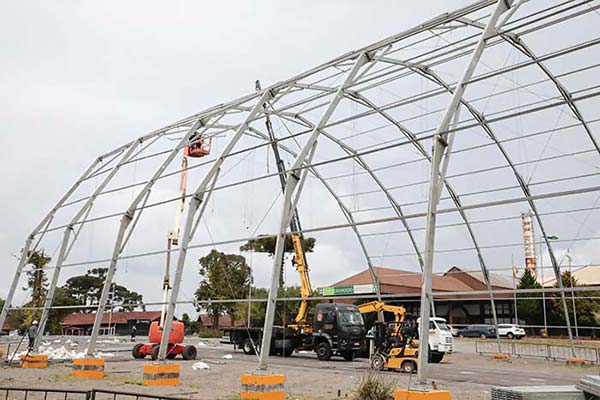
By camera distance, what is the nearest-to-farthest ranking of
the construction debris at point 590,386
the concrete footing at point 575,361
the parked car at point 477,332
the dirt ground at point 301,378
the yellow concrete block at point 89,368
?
the construction debris at point 590,386
the dirt ground at point 301,378
the yellow concrete block at point 89,368
the concrete footing at point 575,361
the parked car at point 477,332

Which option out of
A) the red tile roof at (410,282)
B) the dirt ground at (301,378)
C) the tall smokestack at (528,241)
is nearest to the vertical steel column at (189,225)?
the dirt ground at (301,378)

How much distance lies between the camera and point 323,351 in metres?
24.0

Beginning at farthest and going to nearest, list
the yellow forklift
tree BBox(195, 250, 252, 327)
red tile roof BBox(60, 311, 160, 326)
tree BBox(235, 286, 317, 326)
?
red tile roof BBox(60, 311, 160, 326) → tree BBox(195, 250, 252, 327) → tree BBox(235, 286, 317, 326) → the yellow forklift

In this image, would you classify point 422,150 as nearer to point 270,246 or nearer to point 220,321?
point 270,246

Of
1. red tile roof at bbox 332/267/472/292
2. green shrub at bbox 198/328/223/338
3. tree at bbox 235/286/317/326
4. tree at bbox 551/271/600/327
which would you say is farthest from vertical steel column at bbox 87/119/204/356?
green shrub at bbox 198/328/223/338

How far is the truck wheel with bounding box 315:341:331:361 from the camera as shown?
A: 78.3 ft

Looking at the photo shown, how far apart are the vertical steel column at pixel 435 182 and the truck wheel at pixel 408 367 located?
9.36 metres

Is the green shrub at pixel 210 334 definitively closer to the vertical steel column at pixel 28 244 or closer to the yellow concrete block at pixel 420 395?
the vertical steel column at pixel 28 244

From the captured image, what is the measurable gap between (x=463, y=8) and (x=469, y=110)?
6.19 meters

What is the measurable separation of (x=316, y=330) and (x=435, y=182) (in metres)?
16.4

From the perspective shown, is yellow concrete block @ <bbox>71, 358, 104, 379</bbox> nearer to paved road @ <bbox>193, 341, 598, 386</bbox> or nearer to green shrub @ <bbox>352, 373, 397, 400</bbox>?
paved road @ <bbox>193, 341, 598, 386</bbox>

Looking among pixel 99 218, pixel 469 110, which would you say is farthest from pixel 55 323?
pixel 469 110

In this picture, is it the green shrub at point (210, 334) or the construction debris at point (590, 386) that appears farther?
the green shrub at point (210, 334)

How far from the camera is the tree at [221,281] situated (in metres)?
48.2
